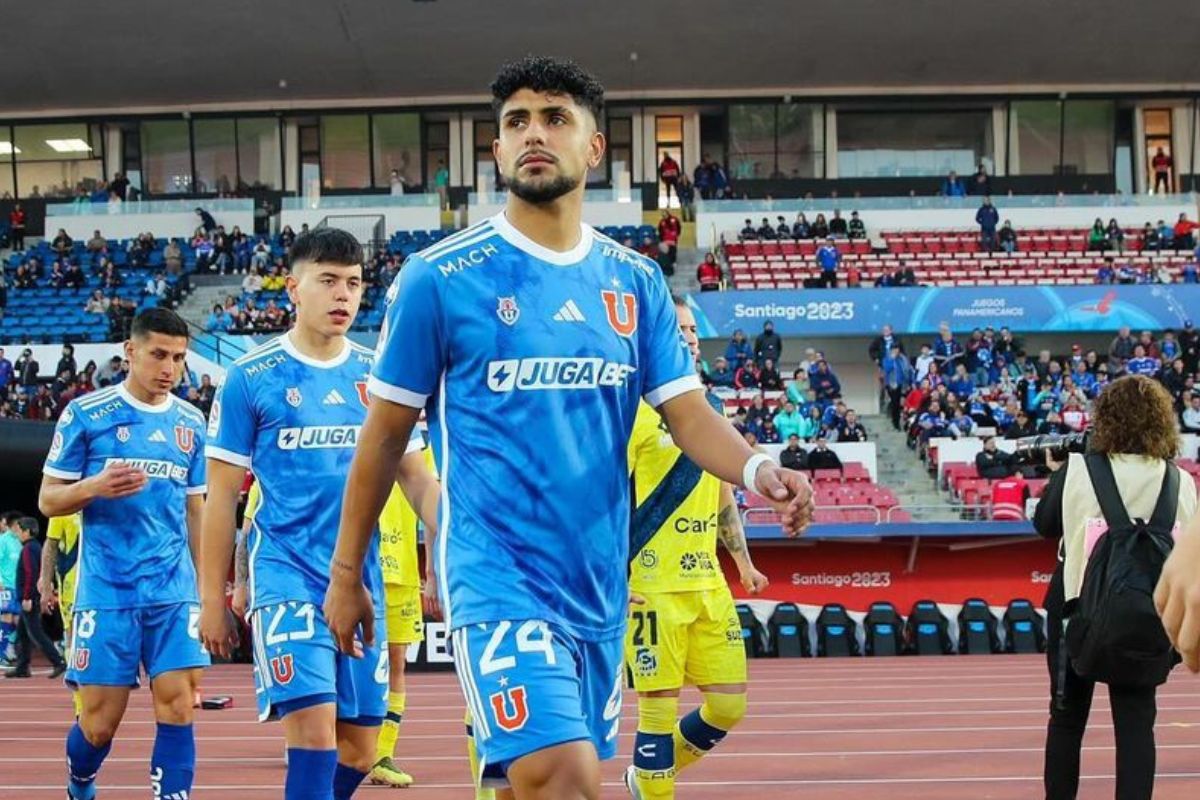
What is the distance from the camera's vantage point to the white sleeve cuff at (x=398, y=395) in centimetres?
Result: 438

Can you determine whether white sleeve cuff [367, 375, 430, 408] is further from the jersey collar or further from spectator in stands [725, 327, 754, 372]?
spectator in stands [725, 327, 754, 372]

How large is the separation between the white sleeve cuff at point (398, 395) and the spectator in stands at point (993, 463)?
20.1m

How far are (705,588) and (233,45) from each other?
121 ft

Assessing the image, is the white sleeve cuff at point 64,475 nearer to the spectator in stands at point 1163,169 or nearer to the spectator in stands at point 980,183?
the spectator in stands at point 980,183

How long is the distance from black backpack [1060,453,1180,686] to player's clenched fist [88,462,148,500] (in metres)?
3.92

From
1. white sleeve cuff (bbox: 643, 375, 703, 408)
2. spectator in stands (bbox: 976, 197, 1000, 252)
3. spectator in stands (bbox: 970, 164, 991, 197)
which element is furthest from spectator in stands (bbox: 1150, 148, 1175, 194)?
white sleeve cuff (bbox: 643, 375, 703, 408)

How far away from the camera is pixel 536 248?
14.8 feet

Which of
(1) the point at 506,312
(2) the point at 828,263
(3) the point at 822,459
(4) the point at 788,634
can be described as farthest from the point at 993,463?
(1) the point at 506,312

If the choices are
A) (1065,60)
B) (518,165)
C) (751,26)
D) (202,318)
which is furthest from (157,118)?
(518,165)

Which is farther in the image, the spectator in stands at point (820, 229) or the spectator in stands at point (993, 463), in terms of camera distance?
the spectator in stands at point (820, 229)

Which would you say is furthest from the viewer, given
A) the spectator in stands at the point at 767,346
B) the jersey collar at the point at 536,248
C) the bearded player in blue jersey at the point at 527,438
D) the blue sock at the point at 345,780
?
the spectator in stands at the point at 767,346

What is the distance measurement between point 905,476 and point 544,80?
77.6 ft

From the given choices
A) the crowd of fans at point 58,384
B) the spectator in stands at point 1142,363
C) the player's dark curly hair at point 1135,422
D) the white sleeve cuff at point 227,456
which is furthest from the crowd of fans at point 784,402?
the white sleeve cuff at point 227,456

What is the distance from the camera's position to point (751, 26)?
4141 centimetres
